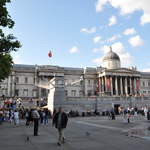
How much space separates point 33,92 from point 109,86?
101ft

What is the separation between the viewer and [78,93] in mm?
96562

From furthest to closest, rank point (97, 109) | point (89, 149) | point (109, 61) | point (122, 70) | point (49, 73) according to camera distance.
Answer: point (109, 61)
point (122, 70)
point (49, 73)
point (97, 109)
point (89, 149)

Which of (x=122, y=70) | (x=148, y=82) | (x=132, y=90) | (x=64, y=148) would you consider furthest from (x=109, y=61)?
(x=64, y=148)

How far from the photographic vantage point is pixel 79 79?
95.4m

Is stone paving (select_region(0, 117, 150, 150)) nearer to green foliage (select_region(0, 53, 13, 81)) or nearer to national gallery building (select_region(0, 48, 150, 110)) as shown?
green foliage (select_region(0, 53, 13, 81))

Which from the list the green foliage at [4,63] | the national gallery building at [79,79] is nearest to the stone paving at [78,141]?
the green foliage at [4,63]

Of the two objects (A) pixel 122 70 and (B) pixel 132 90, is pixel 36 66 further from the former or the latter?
(B) pixel 132 90

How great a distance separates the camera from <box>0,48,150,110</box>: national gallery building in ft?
289

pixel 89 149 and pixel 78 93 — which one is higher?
pixel 78 93

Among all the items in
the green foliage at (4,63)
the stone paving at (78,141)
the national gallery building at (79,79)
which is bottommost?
the stone paving at (78,141)

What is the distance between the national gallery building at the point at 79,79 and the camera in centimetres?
8812

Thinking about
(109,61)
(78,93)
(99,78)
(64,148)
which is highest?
(109,61)

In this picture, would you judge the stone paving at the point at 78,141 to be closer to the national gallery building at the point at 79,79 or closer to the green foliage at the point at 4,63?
the green foliage at the point at 4,63

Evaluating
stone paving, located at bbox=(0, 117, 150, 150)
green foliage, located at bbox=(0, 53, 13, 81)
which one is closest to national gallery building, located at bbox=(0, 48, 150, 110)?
green foliage, located at bbox=(0, 53, 13, 81)
